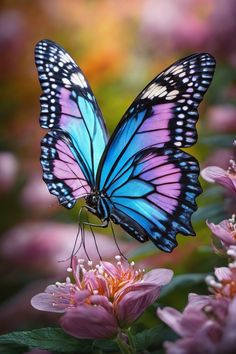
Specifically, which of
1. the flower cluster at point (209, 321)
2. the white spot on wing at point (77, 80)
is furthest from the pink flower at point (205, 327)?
the white spot on wing at point (77, 80)

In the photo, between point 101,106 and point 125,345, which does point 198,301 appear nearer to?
point 125,345

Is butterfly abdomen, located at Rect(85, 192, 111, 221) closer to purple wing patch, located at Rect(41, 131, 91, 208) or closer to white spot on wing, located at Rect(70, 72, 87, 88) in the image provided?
purple wing patch, located at Rect(41, 131, 91, 208)

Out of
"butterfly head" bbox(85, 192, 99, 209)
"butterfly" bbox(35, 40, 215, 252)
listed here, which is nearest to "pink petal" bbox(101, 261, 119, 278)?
"butterfly" bbox(35, 40, 215, 252)

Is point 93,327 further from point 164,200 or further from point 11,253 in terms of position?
point 11,253

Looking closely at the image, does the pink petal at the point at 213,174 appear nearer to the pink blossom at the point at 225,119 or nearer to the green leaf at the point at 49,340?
the green leaf at the point at 49,340

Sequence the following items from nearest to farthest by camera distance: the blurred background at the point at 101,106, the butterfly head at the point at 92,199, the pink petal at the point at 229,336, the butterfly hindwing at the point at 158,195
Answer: the pink petal at the point at 229,336, the butterfly hindwing at the point at 158,195, the butterfly head at the point at 92,199, the blurred background at the point at 101,106

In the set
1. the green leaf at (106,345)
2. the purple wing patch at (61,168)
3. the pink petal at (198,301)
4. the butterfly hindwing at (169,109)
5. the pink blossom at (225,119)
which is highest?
the pink blossom at (225,119)

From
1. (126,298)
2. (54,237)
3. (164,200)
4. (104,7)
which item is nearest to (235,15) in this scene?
(54,237)
